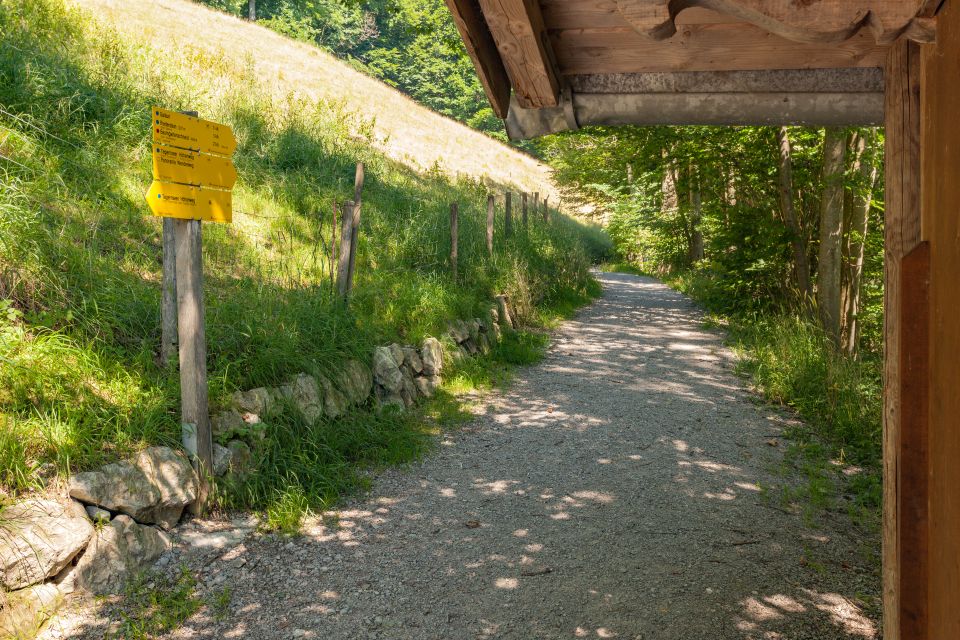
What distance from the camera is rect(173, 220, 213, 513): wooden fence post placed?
4.69 metres

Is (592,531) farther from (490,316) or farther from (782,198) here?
(782,198)

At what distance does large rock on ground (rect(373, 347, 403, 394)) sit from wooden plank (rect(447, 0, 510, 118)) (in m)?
4.16

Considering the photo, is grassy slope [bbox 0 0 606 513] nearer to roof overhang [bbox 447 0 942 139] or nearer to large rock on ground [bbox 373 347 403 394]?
large rock on ground [bbox 373 347 403 394]

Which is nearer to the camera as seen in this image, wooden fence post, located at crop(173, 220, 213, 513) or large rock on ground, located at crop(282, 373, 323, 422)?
wooden fence post, located at crop(173, 220, 213, 513)

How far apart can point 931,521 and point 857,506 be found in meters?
3.71

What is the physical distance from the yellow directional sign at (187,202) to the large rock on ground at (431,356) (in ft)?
10.9

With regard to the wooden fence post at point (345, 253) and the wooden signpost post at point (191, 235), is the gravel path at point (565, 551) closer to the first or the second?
the wooden signpost post at point (191, 235)

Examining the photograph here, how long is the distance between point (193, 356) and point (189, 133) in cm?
150

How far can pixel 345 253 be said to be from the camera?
7.33 meters

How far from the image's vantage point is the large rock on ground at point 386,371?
7020mm

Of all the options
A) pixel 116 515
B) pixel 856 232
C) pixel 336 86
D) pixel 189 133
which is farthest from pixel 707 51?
pixel 336 86

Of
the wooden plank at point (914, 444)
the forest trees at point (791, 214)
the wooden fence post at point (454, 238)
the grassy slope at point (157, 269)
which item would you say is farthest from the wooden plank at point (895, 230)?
→ the wooden fence post at point (454, 238)

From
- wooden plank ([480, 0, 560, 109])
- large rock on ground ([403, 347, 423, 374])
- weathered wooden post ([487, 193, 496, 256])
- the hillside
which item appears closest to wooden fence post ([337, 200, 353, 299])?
large rock on ground ([403, 347, 423, 374])

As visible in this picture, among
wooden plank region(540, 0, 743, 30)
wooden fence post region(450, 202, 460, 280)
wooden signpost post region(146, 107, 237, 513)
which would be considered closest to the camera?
wooden plank region(540, 0, 743, 30)
